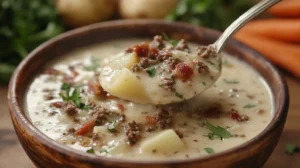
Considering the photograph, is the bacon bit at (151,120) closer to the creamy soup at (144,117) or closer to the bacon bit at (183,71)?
the creamy soup at (144,117)

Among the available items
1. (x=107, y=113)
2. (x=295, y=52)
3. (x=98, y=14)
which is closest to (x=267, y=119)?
(x=107, y=113)

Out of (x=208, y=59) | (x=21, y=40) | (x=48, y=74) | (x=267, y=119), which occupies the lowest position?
(x=267, y=119)

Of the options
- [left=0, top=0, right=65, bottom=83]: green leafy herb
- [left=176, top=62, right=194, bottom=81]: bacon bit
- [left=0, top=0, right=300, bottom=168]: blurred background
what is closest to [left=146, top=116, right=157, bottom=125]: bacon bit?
[left=176, top=62, right=194, bottom=81]: bacon bit

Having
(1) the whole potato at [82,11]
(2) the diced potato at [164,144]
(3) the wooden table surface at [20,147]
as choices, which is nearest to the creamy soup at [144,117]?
(2) the diced potato at [164,144]

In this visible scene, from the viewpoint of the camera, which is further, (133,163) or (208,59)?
(208,59)

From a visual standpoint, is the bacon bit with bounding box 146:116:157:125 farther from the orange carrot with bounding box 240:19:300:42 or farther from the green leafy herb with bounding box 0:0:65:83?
the orange carrot with bounding box 240:19:300:42

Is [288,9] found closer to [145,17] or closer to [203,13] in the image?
[203,13]

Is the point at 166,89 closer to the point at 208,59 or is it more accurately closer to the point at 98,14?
the point at 208,59
